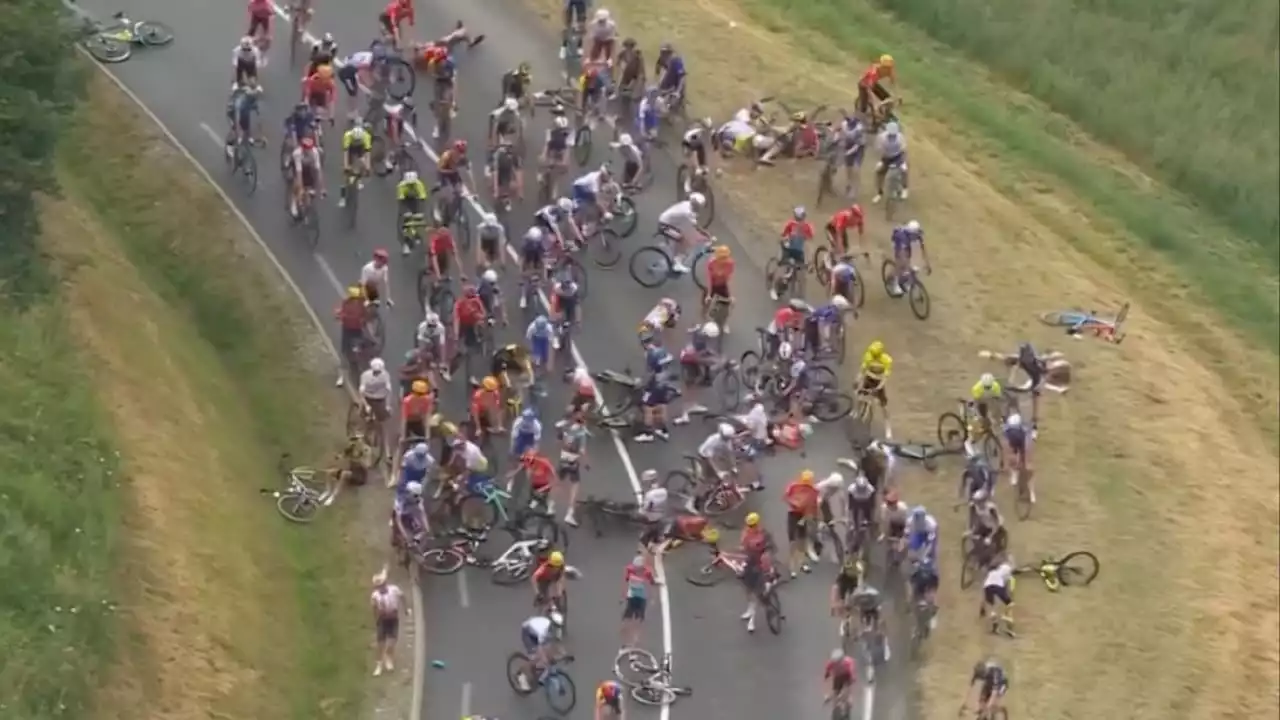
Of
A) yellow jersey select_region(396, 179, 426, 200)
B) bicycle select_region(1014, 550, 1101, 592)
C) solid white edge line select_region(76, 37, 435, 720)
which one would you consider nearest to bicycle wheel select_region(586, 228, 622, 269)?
yellow jersey select_region(396, 179, 426, 200)

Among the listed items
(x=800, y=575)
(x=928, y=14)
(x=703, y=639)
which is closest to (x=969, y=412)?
(x=800, y=575)

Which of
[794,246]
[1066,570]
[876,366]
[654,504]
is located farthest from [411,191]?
[1066,570]

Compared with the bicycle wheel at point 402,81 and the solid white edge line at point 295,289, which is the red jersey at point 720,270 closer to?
the solid white edge line at point 295,289

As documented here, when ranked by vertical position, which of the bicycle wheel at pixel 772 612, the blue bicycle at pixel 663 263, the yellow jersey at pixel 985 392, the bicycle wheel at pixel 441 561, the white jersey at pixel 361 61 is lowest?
the bicycle wheel at pixel 441 561

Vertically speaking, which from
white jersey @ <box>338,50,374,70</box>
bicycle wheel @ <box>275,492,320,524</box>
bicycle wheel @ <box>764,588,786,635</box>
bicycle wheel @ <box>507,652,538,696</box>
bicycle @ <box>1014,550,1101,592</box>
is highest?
white jersey @ <box>338,50,374,70</box>

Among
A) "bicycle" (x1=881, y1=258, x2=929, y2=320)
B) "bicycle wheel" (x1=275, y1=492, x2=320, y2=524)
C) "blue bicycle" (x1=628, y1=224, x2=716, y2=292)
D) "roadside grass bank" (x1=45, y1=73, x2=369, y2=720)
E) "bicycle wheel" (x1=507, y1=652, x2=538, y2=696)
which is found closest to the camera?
"roadside grass bank" (x1=45, y1=73, x2=369, y2=720)

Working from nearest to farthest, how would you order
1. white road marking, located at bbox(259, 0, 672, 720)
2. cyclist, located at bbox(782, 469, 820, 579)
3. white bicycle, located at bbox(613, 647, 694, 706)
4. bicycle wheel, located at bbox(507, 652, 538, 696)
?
bicycle wheel, located at bbox(507, 652, 538, 696) → white bicycle, located at bbox(613, 647, 694, 706) → white road marking, located at bbox(259, 0, 672, 720) → cyclist, located at bbox(782, 469, 820, 579)

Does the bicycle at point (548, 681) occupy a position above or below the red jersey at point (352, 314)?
below

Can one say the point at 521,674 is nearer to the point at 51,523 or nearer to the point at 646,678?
the point at 646,678

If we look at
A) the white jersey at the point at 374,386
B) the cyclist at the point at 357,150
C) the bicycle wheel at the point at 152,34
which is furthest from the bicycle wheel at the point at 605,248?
the bicycle wheel at the point at 152,34

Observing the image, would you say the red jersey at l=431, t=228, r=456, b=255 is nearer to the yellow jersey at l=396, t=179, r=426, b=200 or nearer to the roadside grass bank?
the yellow jersey at l=396, t=179, r=426, b=200
